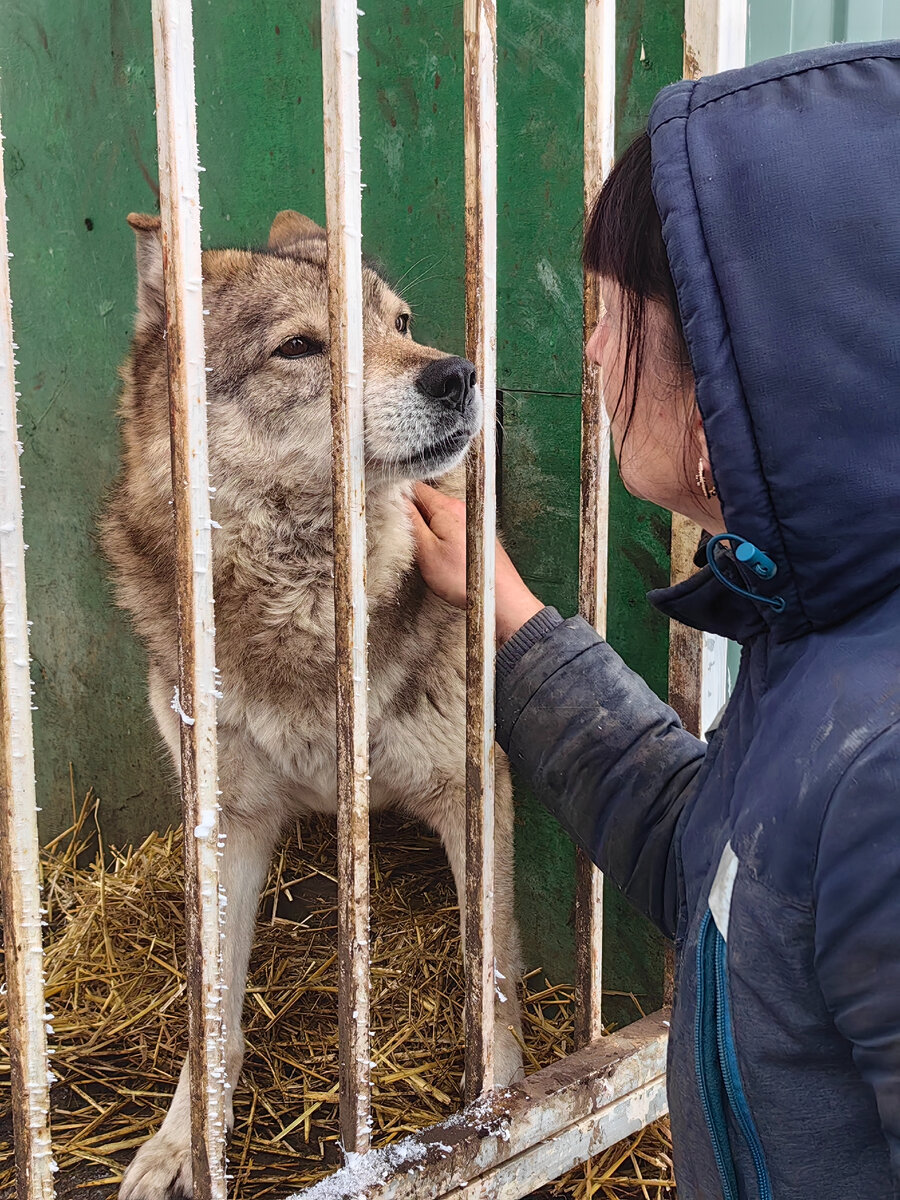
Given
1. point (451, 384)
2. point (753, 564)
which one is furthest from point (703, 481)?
point (451, 384)

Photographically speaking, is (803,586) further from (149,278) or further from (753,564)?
(149,278)

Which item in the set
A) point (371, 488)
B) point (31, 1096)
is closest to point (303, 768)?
point (371, 488)

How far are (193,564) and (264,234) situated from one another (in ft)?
6.93

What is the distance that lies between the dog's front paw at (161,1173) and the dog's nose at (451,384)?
1.55m

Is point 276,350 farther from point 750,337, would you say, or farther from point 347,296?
Result: point 750,337

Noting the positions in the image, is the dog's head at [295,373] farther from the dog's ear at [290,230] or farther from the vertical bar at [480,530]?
the vertical bar at [480,530]

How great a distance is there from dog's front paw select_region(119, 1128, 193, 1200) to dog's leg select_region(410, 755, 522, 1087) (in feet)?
2.26

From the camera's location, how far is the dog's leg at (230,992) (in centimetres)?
206

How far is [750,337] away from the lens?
1.02 meters

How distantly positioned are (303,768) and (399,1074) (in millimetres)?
733

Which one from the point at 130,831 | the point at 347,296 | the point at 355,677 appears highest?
the point at 347,296

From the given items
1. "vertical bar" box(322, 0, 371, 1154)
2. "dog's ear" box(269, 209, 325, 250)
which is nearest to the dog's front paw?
"vertical bar" box(322, 0, 371, 1154)

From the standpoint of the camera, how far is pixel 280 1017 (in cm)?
266

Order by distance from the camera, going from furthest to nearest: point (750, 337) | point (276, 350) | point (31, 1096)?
point (276, 350) < point (31, 1096) < point (750, 337)
